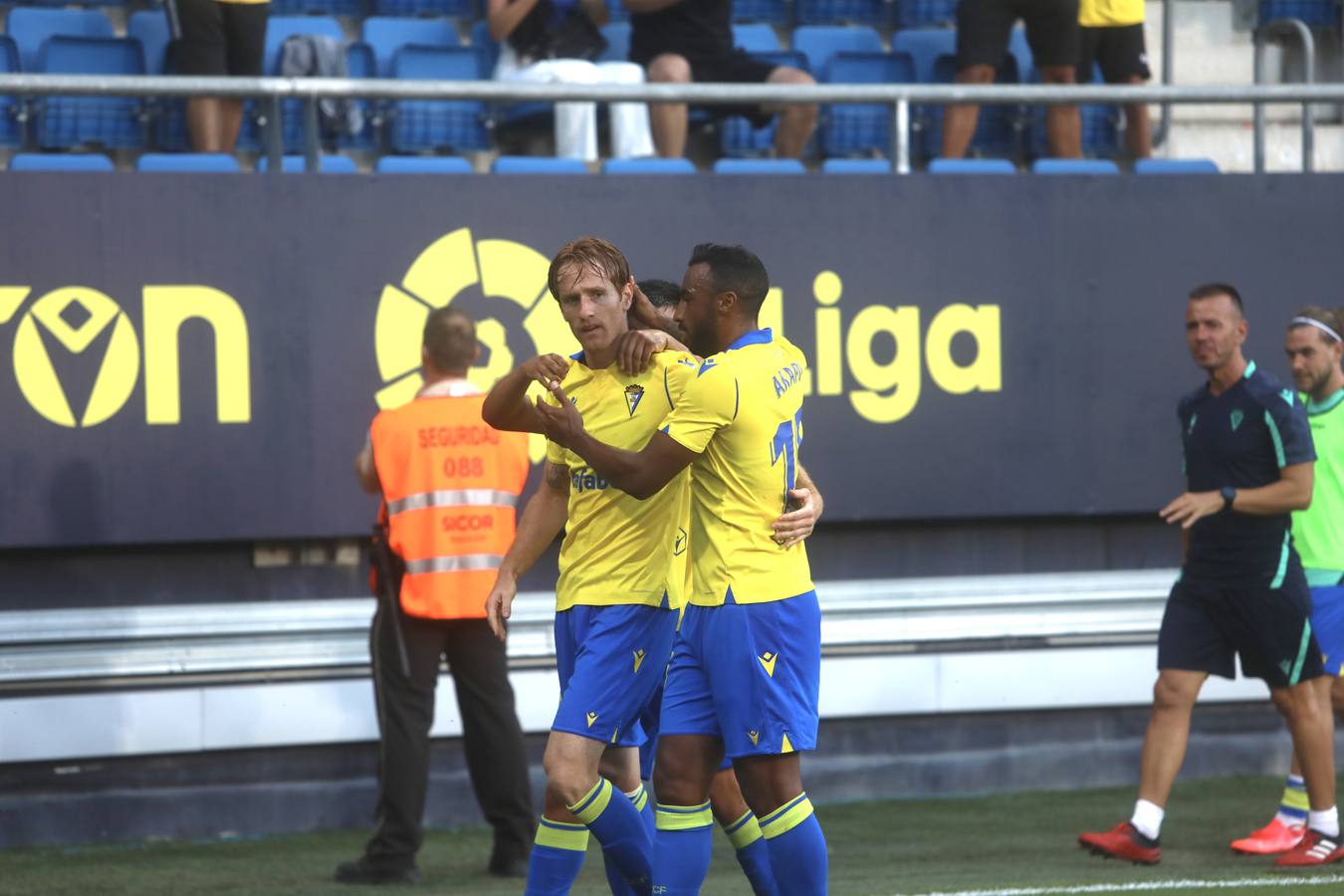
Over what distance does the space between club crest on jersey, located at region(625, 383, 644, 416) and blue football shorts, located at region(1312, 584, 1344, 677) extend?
3812 millimetres

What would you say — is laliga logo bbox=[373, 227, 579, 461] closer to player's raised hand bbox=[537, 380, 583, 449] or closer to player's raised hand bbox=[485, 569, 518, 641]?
player's raised hand bbox=[485, 569, 518, 641]

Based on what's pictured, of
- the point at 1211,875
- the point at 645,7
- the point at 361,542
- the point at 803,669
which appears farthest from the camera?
the point at 645,7

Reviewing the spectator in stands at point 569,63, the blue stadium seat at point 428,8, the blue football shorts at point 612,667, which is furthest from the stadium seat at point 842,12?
the blue football shorts at point 612,667

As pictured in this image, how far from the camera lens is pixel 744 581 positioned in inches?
204

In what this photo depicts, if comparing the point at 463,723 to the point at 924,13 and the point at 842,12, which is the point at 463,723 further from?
the point at 924,13

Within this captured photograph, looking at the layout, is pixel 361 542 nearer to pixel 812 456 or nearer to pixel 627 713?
pixel 812 456

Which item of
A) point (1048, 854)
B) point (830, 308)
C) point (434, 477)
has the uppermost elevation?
point (830, 308)

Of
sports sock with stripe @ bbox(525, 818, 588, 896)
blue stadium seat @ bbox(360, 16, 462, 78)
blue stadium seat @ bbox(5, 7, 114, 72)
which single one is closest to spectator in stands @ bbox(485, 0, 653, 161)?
blue stadium seat @ bbox(360, 16, 462, 78)

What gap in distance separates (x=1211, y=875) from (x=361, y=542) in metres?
3.88

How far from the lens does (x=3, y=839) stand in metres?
7.78

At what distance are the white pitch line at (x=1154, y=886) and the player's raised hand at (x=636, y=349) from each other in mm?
2426

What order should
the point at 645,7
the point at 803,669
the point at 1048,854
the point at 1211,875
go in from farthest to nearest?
the point at 645,7, the point at 1048,854, the point at 1211,875, the point at 803,669

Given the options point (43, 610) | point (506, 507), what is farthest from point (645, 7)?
point (43, 610)

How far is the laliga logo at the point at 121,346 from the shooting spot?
25.3 ft
